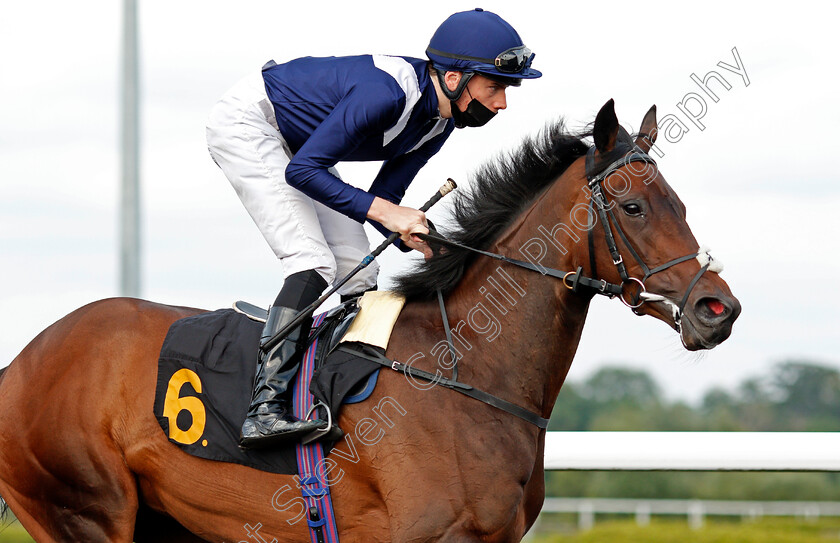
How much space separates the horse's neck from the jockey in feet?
1.19

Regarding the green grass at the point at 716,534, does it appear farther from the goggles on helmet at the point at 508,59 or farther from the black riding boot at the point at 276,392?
the goggles on helmet at the point at 508,59

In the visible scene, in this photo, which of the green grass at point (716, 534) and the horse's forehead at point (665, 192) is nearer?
the horse's forehead at point (665, 192)

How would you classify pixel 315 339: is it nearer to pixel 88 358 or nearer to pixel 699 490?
pixel 88 358

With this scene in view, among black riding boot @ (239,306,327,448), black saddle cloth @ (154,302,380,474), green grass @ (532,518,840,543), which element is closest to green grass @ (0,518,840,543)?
green grass @ (532,518,840,543)

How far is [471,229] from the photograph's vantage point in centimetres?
373

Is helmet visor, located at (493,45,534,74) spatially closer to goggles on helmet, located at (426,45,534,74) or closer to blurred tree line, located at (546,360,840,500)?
goggles on helmet, located at (426,45,534,74)

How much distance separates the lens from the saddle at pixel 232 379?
11.5 ft

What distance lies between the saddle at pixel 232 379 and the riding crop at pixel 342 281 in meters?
0.12

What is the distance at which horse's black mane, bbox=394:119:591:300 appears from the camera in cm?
369

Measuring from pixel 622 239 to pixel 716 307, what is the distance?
41 centimetres

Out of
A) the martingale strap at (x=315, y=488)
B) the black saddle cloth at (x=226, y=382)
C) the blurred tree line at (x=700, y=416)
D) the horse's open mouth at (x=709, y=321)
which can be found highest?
the horse's open mouth at (x=709, y=321)

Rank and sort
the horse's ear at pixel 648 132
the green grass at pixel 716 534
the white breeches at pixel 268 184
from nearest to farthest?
the horse's ear at pixel 648 132 → the white breeches at pixel 268 184 → the green grass at pixel 716 534

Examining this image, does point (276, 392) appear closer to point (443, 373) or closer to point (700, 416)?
point (443, 373)

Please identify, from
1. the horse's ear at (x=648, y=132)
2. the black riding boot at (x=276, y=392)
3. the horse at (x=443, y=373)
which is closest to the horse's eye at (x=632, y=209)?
the horse at (x=443, y=373)
